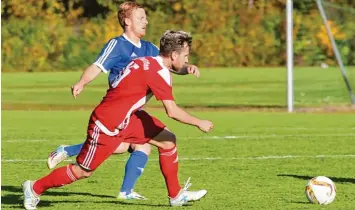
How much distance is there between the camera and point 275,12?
35125 millimetres

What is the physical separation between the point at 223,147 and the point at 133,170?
5.33m

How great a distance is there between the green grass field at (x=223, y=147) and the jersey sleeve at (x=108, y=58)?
3.77ft

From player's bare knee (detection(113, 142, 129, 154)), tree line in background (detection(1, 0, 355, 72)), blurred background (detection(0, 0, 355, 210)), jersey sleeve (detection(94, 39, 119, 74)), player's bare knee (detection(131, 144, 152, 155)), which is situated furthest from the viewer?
tree line in background (detection(1, 0, 355, 72))

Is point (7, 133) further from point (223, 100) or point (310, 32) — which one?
point (310, 32)

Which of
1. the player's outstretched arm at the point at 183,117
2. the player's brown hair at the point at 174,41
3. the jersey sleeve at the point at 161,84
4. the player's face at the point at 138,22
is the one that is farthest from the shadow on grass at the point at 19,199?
the player's face at the point at 138,22

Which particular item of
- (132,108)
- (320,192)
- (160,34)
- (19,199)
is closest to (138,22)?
(132,108)

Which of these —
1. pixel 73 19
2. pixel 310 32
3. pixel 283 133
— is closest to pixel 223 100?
pixel 310 32

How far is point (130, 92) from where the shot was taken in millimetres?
8492

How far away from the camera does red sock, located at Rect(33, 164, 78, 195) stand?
28.0 ft

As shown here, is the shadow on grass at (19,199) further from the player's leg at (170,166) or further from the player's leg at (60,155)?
the player's leg at (60,155)

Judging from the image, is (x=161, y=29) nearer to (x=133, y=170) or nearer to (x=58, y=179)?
(x=133, y=170)

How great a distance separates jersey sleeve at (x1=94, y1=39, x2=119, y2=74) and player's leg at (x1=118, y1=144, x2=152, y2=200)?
2.48 feet

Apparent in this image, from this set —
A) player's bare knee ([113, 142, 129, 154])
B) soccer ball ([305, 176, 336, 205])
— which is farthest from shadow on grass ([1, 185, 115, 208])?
soccer ball ([305, 176, 336, 205])

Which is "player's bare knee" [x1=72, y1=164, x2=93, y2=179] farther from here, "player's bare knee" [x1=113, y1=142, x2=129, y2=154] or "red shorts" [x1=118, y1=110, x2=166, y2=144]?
"player's bare knee" [x1=113, y1=142, x2=129, y2=154]
